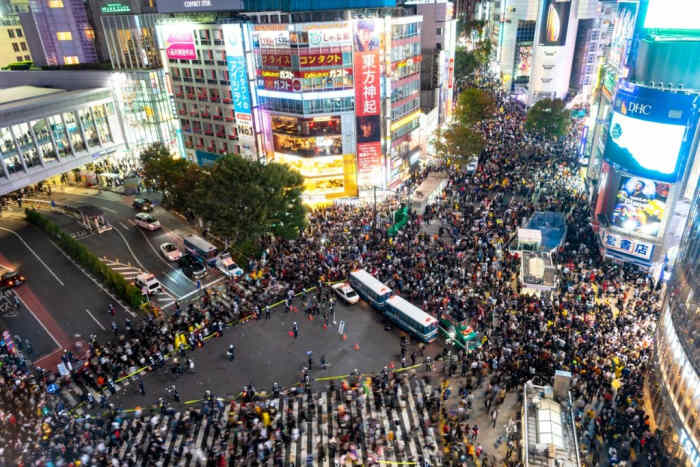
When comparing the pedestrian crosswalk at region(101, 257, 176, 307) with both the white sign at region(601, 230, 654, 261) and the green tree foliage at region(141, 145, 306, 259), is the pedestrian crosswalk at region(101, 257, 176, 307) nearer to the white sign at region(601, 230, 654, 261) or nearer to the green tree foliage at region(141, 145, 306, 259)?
the green tree foliage at region(141, 145, 306, 259)

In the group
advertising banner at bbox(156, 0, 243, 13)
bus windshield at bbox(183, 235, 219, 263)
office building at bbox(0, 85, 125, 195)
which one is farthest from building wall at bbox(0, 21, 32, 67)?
bus windshield at bbox(183, 235, 219, 263)

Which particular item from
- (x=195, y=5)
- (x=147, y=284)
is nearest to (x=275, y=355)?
(x=147, y=284)

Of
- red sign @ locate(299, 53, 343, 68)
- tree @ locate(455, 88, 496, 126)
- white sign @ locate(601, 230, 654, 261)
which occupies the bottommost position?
white sign @ locate(601, 230, 654, 261)

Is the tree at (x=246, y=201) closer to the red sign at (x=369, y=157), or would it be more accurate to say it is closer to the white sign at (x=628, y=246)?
the red sign at (x=369, y=157)

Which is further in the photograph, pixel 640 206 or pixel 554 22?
pixel 554 22

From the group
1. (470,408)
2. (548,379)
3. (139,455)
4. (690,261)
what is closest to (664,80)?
(690,261)

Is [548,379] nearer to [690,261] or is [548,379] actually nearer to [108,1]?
[690,261]

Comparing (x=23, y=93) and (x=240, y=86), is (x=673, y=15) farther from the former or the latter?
(x=23, y=93)
